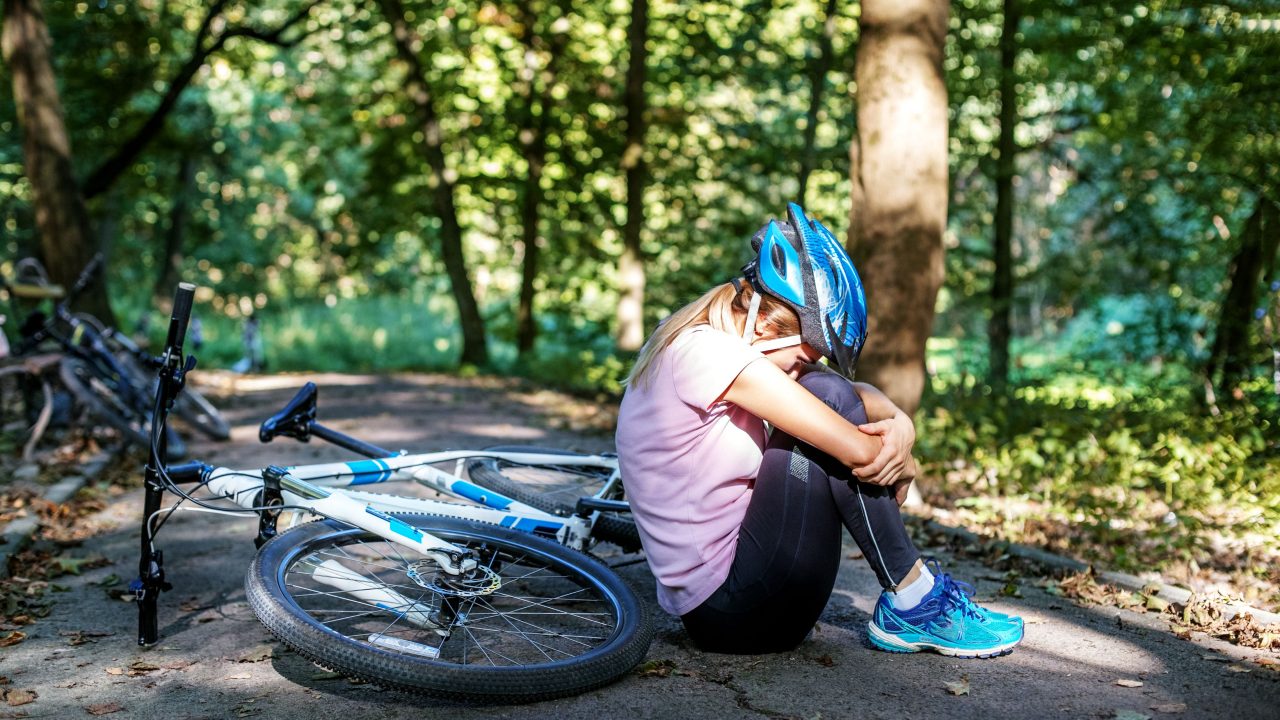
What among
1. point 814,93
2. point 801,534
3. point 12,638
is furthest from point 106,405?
point 814,93

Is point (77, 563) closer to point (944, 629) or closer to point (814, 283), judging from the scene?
point (814, 283)

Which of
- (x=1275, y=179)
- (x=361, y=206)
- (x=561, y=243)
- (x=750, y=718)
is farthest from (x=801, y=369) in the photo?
(x=361, y=206)

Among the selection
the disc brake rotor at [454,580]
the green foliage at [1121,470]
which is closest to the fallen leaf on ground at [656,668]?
the disc brake rotor at [454,580]

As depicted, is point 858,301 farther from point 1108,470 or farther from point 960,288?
A: point 960,288

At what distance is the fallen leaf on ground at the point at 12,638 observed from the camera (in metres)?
4.10

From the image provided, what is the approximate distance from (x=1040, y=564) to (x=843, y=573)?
994 mm

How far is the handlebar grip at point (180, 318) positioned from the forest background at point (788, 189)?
4.22m

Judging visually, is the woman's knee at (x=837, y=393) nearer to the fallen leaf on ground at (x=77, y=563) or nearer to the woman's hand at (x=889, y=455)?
the woman's hand at (x=889, y=455)

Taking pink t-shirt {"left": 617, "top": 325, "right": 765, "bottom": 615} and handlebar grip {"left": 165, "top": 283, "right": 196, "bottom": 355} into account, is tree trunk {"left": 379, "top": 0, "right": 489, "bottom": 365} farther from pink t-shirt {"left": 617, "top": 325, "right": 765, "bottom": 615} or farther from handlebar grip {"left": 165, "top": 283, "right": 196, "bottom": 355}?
pink t-shirt {"left": 617, "top": 325, "right": 765, "bottom": 615}

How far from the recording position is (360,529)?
3752 mm

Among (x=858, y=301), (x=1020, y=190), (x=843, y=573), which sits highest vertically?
(x=1020, y=190)

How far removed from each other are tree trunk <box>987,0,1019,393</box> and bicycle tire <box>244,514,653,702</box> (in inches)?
372

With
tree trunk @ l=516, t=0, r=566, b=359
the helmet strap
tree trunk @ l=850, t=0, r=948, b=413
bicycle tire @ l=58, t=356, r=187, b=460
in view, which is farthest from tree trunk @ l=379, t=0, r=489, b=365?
the helmet strap

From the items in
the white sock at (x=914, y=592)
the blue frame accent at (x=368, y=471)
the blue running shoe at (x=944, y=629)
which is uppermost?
the blue frame accent at (x=368, y=471)
